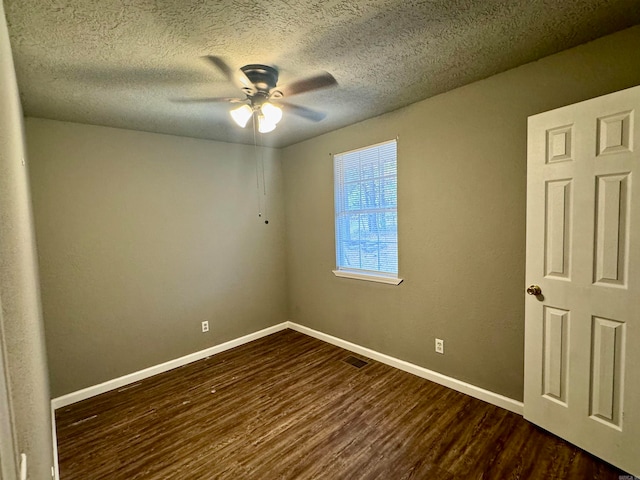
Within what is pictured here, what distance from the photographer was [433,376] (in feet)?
8.90

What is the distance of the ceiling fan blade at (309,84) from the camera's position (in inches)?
82.1

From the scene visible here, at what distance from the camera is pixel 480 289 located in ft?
7.80

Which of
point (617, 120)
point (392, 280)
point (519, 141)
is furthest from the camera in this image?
point (392, 280)

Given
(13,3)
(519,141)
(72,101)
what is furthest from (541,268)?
(72,101)

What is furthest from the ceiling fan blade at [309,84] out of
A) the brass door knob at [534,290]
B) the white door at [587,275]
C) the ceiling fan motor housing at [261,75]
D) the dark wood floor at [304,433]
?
the dark wood floor at [304,433]

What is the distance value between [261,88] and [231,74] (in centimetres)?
20

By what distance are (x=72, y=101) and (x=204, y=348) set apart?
2.59 metres

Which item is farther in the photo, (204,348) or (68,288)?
(204,348)

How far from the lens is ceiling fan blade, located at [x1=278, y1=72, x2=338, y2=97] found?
6.84 ft

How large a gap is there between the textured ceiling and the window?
0.79 meters

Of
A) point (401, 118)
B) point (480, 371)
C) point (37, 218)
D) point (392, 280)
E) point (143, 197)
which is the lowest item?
→ point (480, 371)

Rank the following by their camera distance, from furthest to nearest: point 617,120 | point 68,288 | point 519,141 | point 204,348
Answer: point 204,348
point 68,288
point 519,141
point 617,120

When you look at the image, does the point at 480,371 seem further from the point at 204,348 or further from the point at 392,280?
the point at 204,348

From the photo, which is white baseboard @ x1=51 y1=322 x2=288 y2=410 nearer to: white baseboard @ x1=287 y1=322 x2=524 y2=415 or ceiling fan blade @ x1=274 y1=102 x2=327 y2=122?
white baseboard @ x1=287 y1=322 x2=524 y2=415
